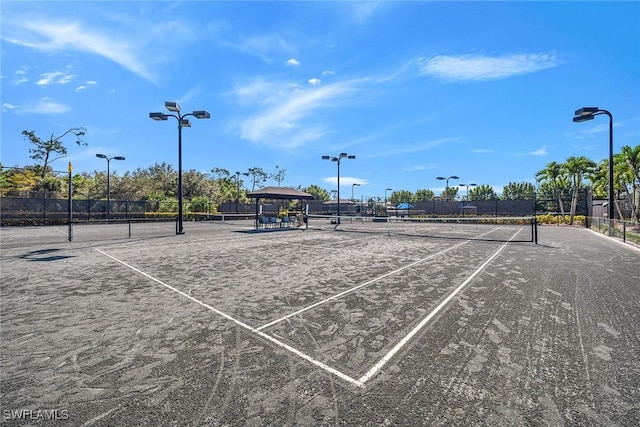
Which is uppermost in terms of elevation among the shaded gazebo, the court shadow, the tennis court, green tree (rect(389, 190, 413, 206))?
green tree (rect(389, 190, 413, 206))

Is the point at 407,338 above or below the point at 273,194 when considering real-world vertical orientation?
below

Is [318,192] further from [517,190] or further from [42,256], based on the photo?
[42,256]

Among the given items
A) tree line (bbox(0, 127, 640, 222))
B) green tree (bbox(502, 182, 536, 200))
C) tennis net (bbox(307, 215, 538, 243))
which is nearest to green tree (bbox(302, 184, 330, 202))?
tree line (bbox(0, 127, 640, 222))

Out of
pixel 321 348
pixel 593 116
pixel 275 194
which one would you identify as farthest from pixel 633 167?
pixel 321 348

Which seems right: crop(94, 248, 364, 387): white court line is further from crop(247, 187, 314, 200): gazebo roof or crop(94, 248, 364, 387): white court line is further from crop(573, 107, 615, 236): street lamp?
crop(573, 107, 615, 236): street lamp

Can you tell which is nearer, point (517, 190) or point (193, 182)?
point (193, 182)

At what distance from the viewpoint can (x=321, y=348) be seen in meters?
3.94

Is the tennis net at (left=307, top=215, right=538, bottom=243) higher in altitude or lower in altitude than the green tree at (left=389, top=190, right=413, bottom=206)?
lower

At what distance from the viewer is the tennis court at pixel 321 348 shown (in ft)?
9.10

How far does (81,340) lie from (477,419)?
472 cm

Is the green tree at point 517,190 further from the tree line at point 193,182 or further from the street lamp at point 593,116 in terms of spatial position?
the street lamp at point 593,116

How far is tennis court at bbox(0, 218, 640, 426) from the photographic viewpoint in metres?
2.77

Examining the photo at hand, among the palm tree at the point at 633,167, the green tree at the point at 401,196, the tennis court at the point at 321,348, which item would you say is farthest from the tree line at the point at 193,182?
the green tree at the point at 401,196

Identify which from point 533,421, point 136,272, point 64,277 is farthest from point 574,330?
point 64,277
